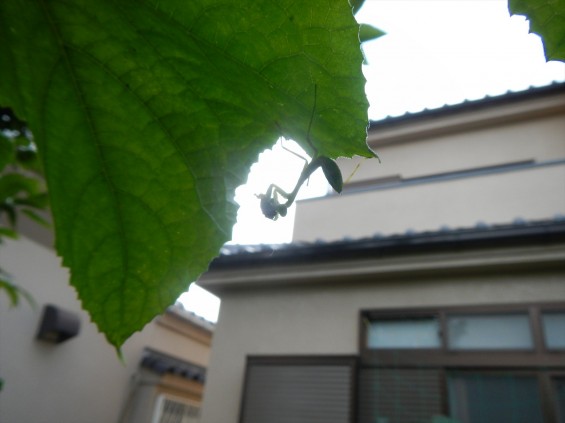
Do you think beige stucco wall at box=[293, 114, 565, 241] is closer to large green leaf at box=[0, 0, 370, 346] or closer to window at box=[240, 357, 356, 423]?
window at box=[240, 357, 356, 423]

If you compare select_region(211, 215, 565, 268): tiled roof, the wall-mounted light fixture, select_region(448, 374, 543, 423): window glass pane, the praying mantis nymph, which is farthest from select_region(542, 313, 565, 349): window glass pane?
the wall-mounted light fixture

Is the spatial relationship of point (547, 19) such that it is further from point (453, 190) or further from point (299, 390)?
point (453, 190)

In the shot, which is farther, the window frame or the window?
the window

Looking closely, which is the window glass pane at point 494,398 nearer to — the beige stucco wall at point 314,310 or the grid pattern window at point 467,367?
the grid pattern window at point 467,367

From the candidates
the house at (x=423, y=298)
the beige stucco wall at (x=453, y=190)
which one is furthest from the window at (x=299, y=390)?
the beige stucco wall at (x=453, y=190)

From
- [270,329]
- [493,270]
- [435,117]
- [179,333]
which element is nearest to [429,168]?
[435,117]

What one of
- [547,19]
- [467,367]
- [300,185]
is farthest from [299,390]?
[547,19]
